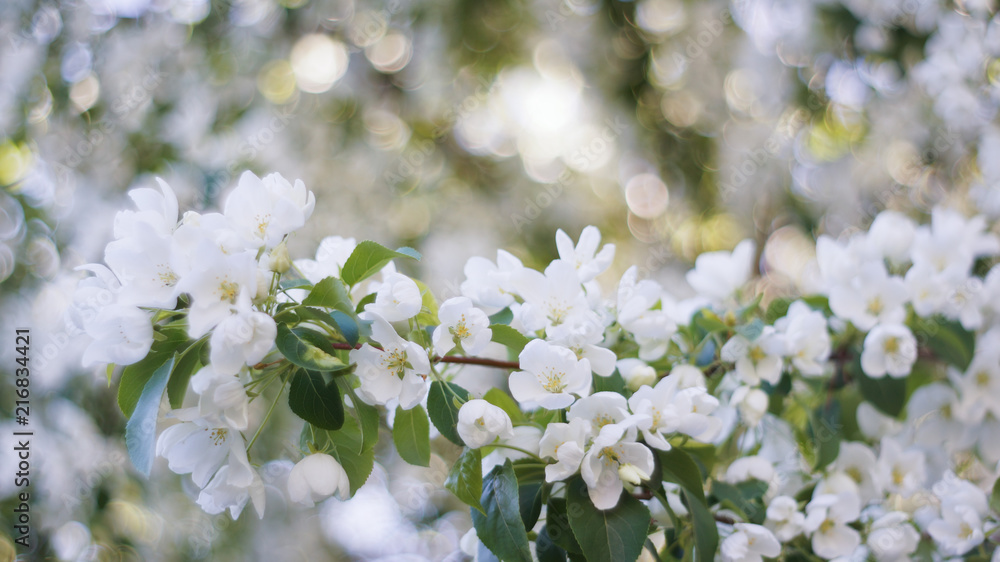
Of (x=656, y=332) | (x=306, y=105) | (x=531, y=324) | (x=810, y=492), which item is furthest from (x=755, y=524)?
(x=306, y=105)

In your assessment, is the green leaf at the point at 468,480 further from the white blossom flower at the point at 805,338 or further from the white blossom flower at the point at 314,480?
the white blossom flower at the point at 805,338

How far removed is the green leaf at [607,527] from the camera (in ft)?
2.32

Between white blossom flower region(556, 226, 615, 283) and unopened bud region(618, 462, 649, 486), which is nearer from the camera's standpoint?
unopened bud region(618, 462, 649, 486)

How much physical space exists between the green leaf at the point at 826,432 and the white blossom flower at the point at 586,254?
1.76 ft

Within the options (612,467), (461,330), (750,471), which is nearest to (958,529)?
(750,471)

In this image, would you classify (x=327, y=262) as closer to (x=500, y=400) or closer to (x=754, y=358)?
(x=500, y=400)

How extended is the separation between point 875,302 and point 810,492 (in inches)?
13.7

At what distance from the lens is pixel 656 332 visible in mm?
874

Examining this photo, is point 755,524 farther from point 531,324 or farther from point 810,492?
point 531,324

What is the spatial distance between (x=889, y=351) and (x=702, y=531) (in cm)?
52

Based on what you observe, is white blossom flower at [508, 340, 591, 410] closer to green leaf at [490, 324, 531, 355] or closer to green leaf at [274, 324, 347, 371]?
green leaf at [490, 324, 531, 355]

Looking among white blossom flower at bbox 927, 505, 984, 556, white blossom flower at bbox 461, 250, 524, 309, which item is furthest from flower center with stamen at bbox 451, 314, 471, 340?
white blossom flower at bbox 927, 505, 984, 556

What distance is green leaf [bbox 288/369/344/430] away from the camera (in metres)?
0.69

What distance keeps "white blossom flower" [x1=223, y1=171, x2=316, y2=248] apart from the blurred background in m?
1.09
